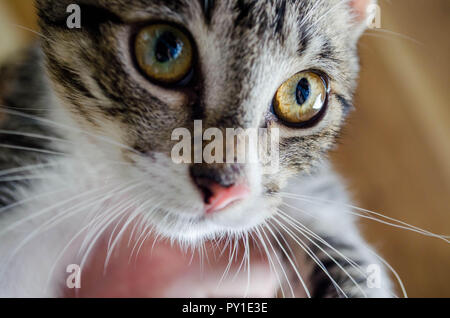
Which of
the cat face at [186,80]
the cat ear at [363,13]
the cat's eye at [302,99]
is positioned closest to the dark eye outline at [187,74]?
the cat face at [186,80]

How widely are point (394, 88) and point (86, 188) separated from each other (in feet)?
2.29

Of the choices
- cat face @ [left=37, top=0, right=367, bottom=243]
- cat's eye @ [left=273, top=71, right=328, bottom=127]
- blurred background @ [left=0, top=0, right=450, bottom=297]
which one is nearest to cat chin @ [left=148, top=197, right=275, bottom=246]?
cat face @ [left=37, top=0, right=367, bottom=243]

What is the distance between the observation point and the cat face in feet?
1.32

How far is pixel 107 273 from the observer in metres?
0.60

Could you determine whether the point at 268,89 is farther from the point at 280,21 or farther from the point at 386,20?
the point at 386,20

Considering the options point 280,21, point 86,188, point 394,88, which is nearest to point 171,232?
point 86,188

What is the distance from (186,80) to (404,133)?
65 centimetres

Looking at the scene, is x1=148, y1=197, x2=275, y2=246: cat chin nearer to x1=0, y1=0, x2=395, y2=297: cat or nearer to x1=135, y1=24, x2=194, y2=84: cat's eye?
x1=0, y1=0, x2=395, y2=297: cat

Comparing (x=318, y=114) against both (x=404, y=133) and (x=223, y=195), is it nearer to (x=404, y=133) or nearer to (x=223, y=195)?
(x=223, y=195)

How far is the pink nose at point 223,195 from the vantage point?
1.31 feet

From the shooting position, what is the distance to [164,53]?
405mm

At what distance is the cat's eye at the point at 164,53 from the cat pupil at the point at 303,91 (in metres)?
0.14
